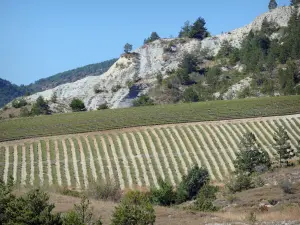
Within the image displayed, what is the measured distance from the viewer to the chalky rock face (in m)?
126

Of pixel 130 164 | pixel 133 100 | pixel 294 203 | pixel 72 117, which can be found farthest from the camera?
pixel 133 100

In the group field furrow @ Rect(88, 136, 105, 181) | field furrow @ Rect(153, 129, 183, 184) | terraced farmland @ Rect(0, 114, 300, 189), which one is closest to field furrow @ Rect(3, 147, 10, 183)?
terraced farmland @ Rect(0, 114, 300, 189)

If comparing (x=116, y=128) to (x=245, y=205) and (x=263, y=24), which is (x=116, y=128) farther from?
(x=263, y=24)

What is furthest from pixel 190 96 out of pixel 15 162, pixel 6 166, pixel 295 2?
pixel 6 166

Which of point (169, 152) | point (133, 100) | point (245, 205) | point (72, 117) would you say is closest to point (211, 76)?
point (133, 100)

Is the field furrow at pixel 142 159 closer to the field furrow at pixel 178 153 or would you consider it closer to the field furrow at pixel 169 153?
the field furrow at pixel 169 153

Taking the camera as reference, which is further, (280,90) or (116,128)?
(280,90)

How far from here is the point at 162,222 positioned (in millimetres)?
21406

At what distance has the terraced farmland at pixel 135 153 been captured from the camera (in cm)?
4822

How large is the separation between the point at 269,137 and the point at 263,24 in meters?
84.5

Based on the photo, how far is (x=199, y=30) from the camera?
153250mm

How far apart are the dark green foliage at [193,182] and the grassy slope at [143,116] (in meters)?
23.0

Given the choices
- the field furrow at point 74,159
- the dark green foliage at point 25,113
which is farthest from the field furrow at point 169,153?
the dark green foliage at point 25,113

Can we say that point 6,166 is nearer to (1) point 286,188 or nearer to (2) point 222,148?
(2) point 222,148
